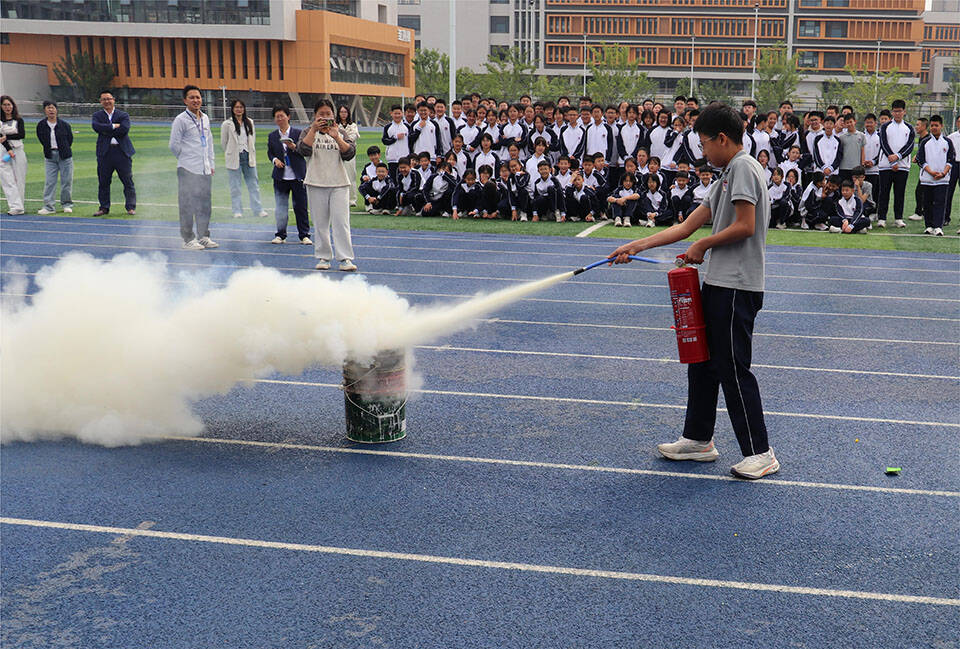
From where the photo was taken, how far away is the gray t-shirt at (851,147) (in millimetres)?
17578

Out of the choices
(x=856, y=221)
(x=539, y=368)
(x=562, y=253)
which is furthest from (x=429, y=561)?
(x=856, y=221)

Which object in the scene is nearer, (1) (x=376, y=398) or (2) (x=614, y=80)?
(1) (x=376, y=398)

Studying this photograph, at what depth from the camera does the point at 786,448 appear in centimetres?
591

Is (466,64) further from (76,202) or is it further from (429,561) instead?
(429,561)

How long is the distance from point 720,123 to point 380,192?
14615 mm

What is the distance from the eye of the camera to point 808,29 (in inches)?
3883

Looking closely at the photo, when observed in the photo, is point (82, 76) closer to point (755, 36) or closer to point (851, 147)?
point (755, 36)

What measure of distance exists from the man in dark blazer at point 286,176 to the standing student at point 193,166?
1.09 m

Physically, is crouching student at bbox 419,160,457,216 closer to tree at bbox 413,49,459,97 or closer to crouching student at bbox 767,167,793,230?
crouching student at bbox 767,167,793,230

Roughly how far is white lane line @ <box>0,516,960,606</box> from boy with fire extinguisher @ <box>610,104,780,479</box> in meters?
1.30

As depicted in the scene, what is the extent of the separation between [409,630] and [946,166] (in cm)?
1584

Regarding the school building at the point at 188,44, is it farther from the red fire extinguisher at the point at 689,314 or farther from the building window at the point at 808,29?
the red fire extinguisher at the point at 689,314

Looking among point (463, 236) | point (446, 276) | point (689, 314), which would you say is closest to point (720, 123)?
point (689, 314)

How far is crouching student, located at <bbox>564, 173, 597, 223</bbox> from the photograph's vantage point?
18203 millimetres
